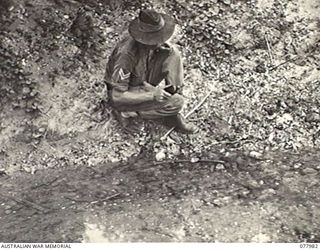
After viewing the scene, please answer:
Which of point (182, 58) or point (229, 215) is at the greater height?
point (182, 58)

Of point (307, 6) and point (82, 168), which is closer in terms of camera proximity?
point (82, 168)

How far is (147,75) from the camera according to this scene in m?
2.27

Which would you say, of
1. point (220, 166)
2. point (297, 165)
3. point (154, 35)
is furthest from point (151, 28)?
point (297, 165)

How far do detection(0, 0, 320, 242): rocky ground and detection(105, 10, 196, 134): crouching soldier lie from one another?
9 cm

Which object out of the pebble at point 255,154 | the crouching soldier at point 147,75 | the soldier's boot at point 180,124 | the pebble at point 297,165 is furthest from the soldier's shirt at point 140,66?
the pebble at point 297,165

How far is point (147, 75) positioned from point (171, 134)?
223 mm

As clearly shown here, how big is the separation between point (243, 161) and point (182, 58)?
435 mm

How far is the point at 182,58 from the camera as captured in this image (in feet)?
8.06

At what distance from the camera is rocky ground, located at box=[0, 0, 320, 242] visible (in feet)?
7.13

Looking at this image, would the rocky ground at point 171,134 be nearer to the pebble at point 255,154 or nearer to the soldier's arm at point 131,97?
the pebble at point 255,154

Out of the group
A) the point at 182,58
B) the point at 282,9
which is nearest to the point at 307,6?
the point at 282,9

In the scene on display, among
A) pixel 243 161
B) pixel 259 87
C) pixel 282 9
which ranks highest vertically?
pixel 282 9

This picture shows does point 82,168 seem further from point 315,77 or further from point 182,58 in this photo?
point 315,77

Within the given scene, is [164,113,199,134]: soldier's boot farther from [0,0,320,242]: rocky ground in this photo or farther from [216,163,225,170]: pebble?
[216,163,225,170]: pebble
